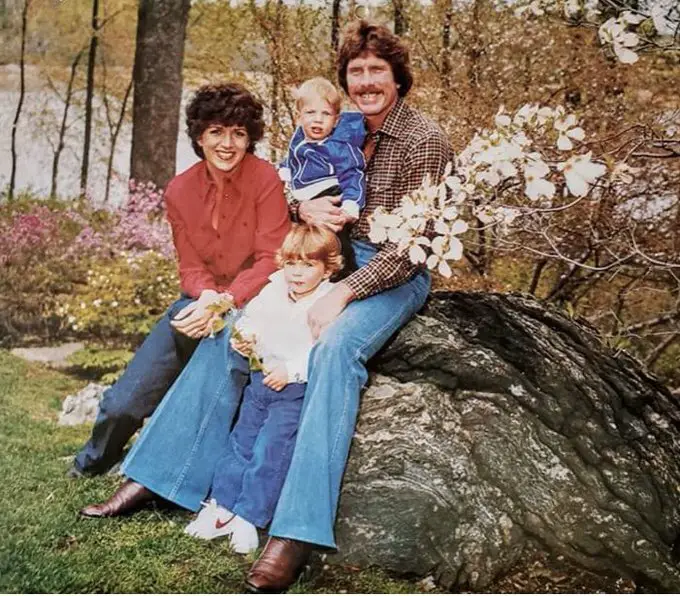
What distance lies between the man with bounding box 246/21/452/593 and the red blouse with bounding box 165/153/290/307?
0.10 metres

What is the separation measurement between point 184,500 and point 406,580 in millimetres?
662

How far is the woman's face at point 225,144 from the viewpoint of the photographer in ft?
8.54

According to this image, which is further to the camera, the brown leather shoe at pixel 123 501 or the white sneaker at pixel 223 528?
the brown leather shoe at pixel 123 501

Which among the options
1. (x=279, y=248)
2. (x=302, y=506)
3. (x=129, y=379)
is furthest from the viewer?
(x=129, y=379)

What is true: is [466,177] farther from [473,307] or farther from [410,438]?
[410,438]

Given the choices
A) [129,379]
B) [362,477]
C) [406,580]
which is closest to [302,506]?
[362,477]

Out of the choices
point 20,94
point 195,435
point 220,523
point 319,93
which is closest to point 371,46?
point 319,93

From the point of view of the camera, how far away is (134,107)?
2.83 m

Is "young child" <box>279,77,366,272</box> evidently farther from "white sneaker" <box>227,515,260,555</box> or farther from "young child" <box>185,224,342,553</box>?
"white sneaker" <box>227,515,260,555</box>

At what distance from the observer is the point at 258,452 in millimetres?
2508

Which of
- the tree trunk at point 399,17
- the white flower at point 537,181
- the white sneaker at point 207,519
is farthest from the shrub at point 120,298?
the white flower at point 537,181

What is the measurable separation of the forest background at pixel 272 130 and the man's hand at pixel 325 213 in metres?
0.19

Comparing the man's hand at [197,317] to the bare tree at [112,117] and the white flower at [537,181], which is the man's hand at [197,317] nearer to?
the bare tree at [112,117]

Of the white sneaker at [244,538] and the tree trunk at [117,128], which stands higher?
the tree trunk at [117,128]
